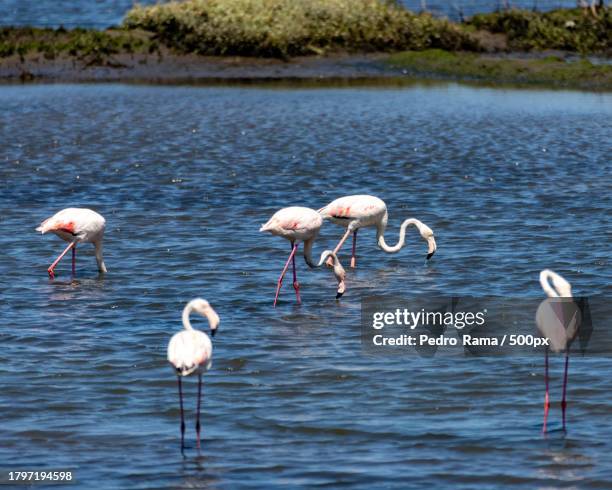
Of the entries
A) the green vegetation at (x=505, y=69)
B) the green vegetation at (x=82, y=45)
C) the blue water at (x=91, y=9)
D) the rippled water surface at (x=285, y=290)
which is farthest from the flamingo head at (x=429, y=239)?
the blue water at (x=91, y=9)

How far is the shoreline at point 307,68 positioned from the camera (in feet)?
104

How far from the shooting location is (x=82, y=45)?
1347 inches

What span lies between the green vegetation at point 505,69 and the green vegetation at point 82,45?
23.1ft

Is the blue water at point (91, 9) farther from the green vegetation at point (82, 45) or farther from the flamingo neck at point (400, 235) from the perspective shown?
the flamingo neck at point (400, 235)

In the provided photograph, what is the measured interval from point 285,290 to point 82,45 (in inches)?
903

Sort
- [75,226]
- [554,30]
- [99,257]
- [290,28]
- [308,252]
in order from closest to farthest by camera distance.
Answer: [308,252], [75,226], [99,257], [290,28], [554,30]

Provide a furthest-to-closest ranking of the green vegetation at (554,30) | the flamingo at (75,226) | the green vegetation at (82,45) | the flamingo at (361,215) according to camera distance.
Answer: the green vegetation at (554,30), the green vegetation at (82,45), the flamingo at (361,215), the flamingo at (75,226)

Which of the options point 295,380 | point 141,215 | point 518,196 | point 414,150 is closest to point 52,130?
point 414,150

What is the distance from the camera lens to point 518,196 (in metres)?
17.5

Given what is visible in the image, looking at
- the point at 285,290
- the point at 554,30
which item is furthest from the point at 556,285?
the point at 554,30

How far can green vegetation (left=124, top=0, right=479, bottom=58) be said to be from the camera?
1346 inches

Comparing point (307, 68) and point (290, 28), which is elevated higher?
point (290, 28)

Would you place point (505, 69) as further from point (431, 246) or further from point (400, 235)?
point (431, 246)

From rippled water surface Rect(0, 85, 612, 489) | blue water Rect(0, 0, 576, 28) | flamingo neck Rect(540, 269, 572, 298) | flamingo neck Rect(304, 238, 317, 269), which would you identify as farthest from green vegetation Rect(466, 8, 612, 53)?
flamingo neck Rect(540, 269, 572, 298)
